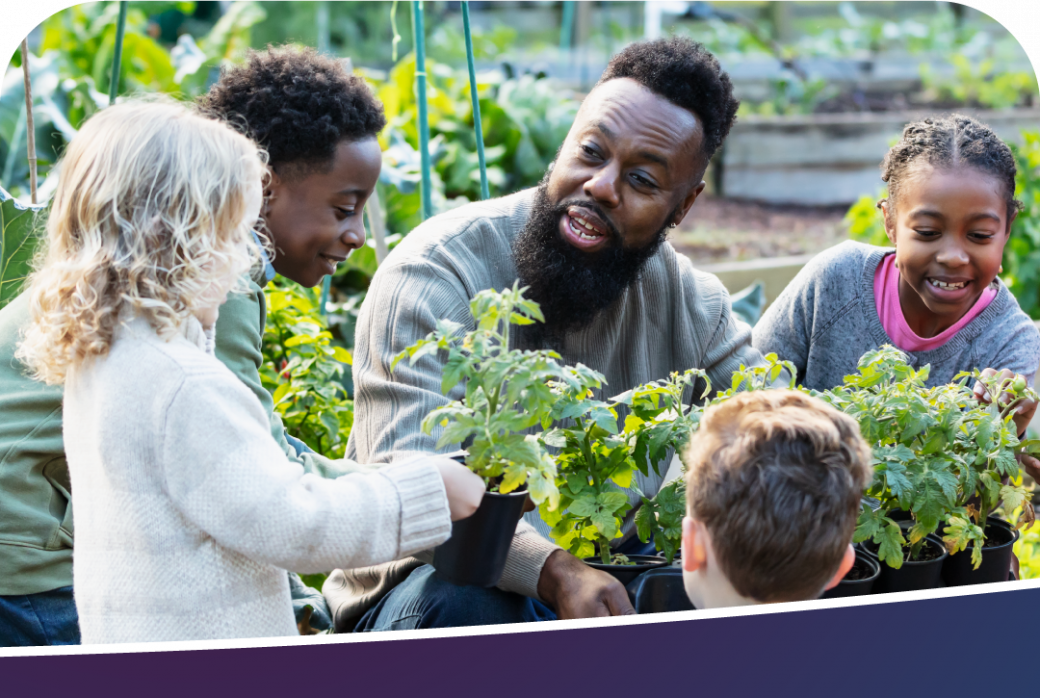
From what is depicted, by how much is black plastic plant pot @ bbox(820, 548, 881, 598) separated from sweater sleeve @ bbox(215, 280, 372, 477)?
80 centimetres

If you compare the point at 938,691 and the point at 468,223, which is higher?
the point at 468,223

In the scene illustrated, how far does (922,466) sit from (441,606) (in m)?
0.86

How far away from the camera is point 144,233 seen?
141 cm

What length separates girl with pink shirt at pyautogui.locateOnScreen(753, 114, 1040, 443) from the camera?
2406mm

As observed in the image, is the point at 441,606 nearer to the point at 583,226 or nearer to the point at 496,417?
the point at 496,417

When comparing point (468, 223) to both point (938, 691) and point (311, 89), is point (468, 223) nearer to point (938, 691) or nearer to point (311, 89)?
point (311, 89)

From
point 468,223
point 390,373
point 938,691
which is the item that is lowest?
point 938,691

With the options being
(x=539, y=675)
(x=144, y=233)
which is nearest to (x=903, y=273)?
(x=539, y=675)

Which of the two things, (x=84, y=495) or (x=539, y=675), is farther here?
(x=84, y=495)

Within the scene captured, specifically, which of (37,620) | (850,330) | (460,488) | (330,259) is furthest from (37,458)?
(850,330)

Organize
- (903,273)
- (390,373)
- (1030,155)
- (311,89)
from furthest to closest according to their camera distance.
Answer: (1030,155)
(903,273)
(311,89)
(390,373)

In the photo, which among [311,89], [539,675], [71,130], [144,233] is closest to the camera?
[539,675]

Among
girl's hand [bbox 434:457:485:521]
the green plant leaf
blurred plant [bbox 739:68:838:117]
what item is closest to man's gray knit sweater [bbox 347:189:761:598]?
girl's hand [bbox 434:457:485:521]

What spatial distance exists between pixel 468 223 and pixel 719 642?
122cm
